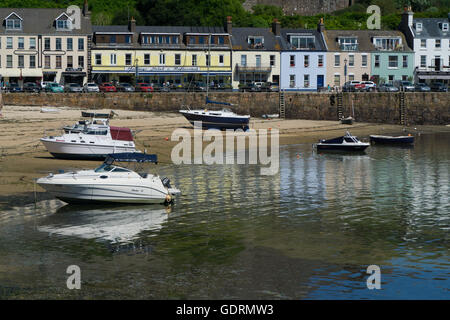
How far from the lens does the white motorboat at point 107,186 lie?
31875 mm

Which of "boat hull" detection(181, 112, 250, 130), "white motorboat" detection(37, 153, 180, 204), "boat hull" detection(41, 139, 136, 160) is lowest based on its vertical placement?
"white motorboat" detection(37, 153, 180, 204)

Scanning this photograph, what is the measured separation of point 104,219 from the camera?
3059cm

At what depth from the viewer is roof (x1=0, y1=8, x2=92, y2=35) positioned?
85.0m

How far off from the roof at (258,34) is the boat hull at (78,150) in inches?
1863

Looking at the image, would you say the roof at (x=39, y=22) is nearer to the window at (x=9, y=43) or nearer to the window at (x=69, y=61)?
the window at (x=9, y=43)

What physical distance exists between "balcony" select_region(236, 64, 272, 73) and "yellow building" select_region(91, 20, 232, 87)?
1.21 metres

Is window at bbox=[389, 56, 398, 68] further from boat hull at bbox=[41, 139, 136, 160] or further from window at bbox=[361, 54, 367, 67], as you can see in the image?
boat hull at bbox=[41, 139, 136, 160]

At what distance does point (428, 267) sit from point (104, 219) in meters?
13.2

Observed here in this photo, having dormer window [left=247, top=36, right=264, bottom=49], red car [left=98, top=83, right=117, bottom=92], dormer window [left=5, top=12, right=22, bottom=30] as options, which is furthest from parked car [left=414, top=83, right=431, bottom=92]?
dormer window [left=5, top=12, right=22, bottom=30]

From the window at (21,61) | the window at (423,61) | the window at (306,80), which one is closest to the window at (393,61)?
the window at (423,61)

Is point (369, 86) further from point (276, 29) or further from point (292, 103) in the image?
point (276, 29)
